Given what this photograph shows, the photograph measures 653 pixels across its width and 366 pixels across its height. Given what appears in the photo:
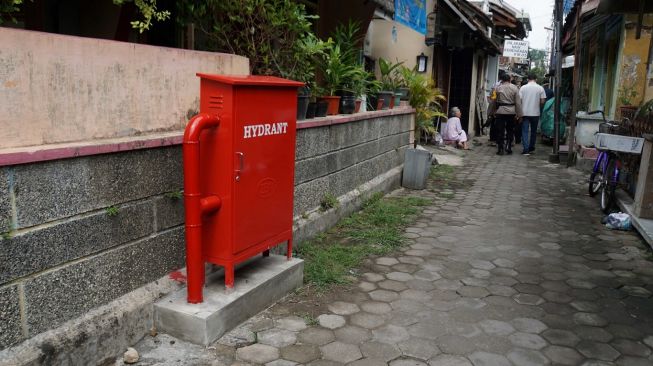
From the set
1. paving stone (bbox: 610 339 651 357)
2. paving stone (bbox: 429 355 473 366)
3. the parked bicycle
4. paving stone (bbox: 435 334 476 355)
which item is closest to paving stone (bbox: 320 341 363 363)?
paving stone (bbox: 429 355 473 366)

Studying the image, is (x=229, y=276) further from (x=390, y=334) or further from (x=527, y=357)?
(x=527, y=357)

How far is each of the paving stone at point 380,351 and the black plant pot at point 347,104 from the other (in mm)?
3542

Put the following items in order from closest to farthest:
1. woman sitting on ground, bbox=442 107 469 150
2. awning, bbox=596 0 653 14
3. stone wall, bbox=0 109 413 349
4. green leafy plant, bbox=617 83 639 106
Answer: stone wall, bbox=0 109 413 349 < awning, bbox=596 0 653 14 < green leafy plant, bbox=617 83 639 106 < woman sitting on ground, bbox=442 107 469 150

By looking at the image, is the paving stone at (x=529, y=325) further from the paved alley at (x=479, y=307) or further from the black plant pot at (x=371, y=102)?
the black plant pot at (x=371, y=102)

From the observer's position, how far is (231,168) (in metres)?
3.30

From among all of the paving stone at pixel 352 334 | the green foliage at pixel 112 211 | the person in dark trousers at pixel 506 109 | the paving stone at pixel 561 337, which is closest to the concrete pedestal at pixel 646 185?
the paving stone at pixel 561 337

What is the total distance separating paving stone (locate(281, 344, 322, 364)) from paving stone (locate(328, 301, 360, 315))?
560 millimetres

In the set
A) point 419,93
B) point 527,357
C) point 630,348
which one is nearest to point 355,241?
point 527,357

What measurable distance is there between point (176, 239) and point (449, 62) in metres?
14.3

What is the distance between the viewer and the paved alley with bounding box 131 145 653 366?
132 inches

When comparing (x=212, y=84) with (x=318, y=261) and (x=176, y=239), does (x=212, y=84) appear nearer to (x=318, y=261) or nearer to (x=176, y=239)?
(x=176, y=239)

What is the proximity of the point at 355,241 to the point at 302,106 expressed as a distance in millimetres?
1523

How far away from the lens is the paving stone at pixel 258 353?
322 centimetres

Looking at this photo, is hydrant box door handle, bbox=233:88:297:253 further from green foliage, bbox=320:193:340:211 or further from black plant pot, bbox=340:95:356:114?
black plant pot, bbox=340:95:356:114
